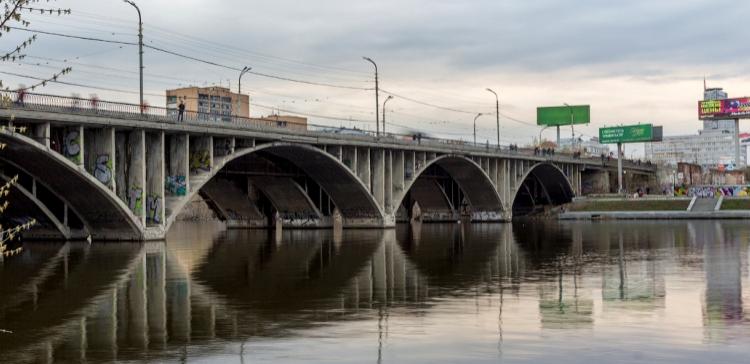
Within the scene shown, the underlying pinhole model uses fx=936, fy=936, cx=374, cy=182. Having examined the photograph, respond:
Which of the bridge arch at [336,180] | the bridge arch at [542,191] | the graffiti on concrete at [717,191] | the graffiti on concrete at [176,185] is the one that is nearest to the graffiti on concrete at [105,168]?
the graffiti on concrete at [176,185]

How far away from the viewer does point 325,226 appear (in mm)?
99500

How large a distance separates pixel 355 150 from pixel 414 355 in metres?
70.5

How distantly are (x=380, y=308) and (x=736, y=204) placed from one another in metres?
106

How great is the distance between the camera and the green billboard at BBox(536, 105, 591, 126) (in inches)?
6201

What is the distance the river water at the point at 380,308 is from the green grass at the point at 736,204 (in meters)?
74.9

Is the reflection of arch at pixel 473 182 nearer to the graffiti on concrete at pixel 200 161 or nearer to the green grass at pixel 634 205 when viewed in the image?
the green grass at pixel 634 205

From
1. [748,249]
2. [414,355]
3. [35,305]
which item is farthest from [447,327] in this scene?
[748,249]

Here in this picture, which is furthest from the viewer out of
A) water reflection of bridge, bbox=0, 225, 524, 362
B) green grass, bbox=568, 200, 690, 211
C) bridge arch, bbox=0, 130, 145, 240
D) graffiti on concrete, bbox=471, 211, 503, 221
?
green grass, bbox=568, 200, 690, 211

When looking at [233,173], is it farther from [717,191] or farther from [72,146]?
[717,191]

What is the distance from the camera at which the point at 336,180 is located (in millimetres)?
92438

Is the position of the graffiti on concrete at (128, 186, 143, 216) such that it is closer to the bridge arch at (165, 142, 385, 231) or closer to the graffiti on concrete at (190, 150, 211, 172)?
the graffiti on concrete at (190, 150, 211, 172)

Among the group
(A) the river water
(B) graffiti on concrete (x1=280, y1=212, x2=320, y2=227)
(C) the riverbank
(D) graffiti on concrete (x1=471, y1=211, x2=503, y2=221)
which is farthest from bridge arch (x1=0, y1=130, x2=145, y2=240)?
(C) the riverbank

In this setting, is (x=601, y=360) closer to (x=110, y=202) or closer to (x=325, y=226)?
(x=110, y=202)

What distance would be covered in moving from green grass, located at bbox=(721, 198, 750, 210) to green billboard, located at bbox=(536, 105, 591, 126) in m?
35.5
